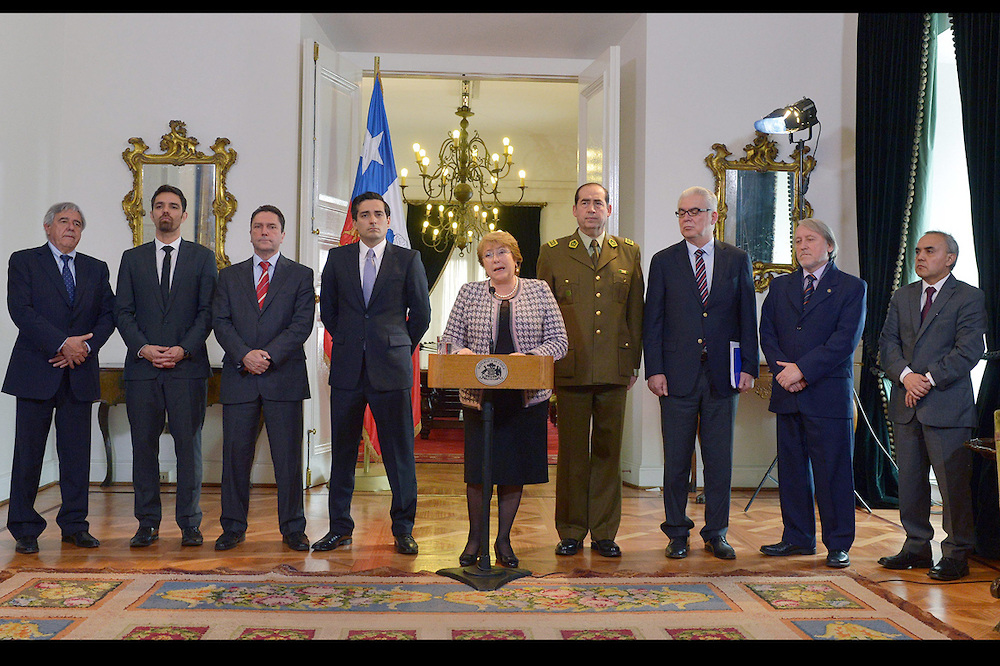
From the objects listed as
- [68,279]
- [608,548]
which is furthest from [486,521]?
[68,279]

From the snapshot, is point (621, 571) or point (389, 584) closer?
point (389, 584)

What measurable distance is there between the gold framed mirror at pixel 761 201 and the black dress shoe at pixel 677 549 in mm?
2663

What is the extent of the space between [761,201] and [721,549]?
3.01 meters

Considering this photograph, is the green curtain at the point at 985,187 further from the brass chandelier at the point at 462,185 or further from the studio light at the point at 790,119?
the brass chandelier at the point at 462,185

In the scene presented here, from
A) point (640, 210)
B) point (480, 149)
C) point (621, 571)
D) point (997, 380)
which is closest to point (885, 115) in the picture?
point (640, 210)

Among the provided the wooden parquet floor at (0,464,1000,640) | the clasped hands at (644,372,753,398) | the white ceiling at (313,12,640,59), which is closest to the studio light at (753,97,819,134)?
the white ceiling at (313,12,640,59)

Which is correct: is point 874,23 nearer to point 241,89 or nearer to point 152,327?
point 241,89

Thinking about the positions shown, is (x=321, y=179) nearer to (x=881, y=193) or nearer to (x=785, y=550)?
(x=881, y=193)

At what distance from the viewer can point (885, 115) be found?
17.7ft

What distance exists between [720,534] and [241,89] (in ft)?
14.3

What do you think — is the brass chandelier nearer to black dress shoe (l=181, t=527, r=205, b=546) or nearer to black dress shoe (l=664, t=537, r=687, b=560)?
black dress shoe (l=181, t=527, r=205, b=546)

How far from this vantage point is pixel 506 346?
3.47 m

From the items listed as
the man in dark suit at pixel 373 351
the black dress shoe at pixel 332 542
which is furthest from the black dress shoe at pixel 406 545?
the black dress shoe at pixel 332 542

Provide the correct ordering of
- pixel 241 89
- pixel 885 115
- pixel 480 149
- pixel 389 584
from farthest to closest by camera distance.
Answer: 1. pixel 480 149
2. pixel 241 89
3. pixel 885 115
4. pixel 389 584
